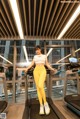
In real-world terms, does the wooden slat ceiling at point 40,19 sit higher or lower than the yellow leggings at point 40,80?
higher

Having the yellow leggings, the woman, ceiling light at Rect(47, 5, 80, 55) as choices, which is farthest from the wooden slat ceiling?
the yellow leggings

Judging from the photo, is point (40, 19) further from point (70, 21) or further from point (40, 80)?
point (40, 80)

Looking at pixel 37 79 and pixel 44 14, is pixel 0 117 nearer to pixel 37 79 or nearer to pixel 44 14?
pixel 37 79

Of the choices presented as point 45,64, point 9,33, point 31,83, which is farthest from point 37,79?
point 9,33

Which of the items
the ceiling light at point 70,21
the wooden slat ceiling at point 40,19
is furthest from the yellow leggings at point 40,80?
the ceiling light at point 70,21

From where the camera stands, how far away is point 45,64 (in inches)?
197

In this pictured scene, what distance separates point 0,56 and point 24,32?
1778 mm

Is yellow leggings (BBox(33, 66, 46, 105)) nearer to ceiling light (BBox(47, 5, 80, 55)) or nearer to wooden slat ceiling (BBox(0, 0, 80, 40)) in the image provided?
wooden slat ceiling (BBox(0, 0, 80, 40))

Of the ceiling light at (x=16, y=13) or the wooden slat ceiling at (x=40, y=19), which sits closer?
the ceiling light at (x=16, y=13)

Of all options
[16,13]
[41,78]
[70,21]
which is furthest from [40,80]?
[70,21]

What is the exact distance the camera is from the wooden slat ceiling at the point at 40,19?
14.5 feet

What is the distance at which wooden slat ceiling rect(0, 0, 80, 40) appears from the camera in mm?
4420

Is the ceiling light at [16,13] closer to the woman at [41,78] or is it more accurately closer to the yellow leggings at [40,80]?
the woman at [41,78]

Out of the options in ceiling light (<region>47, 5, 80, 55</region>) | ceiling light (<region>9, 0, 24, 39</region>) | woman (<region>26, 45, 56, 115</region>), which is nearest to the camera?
ceiling light (<region>9, 0, 24, 39</region>)
